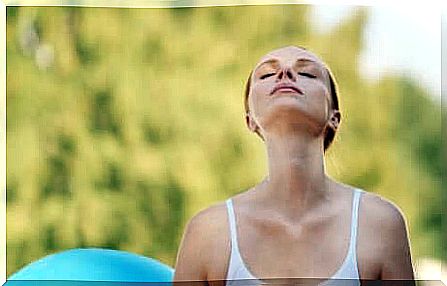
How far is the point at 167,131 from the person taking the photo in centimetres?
166

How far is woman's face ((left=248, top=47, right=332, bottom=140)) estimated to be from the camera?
1637mm

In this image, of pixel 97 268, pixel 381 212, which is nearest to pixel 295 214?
pixel 381 212

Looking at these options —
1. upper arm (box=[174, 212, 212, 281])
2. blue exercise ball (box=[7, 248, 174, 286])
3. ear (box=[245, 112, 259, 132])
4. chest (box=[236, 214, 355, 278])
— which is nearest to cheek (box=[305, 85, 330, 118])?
ear (box=[245, 112, 259, 132])

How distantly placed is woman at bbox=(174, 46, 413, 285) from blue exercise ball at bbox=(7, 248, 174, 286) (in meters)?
0.06

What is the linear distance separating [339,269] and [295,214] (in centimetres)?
15

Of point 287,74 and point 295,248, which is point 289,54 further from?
point 295,248

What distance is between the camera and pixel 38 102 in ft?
5.49

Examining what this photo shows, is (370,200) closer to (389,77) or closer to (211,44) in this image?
(389,77)

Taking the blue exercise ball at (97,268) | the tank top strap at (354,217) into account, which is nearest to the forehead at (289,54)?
the tank top strap at (354,217)

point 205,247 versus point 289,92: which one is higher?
point 289,92

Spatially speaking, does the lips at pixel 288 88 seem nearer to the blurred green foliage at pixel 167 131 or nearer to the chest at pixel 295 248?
the blurred green foliage at pixel 167 131

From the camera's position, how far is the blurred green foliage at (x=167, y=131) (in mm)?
1638

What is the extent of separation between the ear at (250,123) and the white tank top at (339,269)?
20cm

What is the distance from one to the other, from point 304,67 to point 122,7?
17.1 inches
